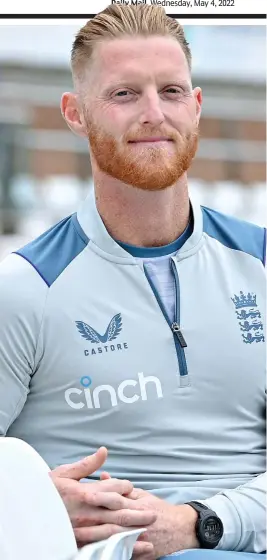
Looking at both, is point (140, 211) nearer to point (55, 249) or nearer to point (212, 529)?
point (55, 249)

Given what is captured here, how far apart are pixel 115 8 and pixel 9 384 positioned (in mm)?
660

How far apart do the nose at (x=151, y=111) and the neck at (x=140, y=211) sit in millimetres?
120

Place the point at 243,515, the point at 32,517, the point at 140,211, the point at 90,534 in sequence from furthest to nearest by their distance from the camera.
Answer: the point at 140,211
the point at 243,515
the point at 90,534
the point at 32,517

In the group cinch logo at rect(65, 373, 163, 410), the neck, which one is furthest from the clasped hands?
the neck

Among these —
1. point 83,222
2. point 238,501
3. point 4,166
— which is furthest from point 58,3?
point 4,166

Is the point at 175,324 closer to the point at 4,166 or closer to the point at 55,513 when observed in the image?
the point at 55,513

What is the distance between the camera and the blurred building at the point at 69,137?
18.3 ft

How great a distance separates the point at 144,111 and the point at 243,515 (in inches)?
25.6

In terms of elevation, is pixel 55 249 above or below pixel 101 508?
above

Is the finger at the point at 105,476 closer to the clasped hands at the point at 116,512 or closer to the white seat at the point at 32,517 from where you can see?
the clasped hands at the point at 116,512

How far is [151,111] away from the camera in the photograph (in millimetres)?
1520

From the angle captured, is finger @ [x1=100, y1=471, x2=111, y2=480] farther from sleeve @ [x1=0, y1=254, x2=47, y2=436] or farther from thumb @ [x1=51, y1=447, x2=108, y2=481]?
sleeve @ [x1=0, y1=254, x2=47, y2=436]

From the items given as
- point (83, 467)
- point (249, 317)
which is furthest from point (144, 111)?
point (83, 467)

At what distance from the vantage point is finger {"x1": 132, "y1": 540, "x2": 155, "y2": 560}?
1390mm
